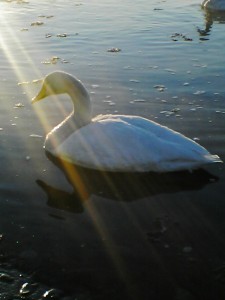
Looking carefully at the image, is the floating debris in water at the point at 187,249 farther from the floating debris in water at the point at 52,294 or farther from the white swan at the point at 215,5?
the white swan at the point at 215,5

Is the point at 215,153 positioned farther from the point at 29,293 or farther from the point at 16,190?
the point at 29,293

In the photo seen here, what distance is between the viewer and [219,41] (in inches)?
713

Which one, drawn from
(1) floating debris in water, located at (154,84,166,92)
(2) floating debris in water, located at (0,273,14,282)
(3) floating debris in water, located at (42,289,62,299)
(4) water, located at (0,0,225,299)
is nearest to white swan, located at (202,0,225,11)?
(4) water, located at (0,0,225,299)

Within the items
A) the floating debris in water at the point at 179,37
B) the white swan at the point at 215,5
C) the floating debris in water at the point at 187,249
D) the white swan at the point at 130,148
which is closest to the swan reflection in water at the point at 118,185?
the white swan at the point at 130,148

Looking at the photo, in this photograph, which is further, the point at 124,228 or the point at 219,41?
the point at 219,41

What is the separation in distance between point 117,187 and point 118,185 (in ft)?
0.17

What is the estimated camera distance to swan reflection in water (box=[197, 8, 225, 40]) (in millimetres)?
18897

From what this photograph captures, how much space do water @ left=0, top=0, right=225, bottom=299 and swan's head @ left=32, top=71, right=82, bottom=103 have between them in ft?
2.48

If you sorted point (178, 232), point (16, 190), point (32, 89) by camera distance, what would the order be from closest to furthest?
point (178, 232), point (16, 190), point (32, 89)

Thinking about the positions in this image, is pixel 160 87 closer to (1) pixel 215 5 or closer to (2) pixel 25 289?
(2) pixel 25 289

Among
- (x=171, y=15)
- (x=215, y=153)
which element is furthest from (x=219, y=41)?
(x=215, y=153)

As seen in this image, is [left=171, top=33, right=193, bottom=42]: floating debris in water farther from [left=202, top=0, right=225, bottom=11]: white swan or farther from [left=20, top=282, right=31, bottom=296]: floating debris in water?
[left=20, top=282, right=31, bottom=296]: floating debris in water

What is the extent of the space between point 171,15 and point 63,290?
59.8 ft

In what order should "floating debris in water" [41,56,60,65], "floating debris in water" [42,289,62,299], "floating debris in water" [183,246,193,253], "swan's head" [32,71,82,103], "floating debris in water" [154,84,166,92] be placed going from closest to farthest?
"floating debris in water" [42,289,62,299], "floating debris in water" [183,246,193,253], "swan's head" [32,71,82,103], "floating debris in water" [154,84,166,92], "floating debris in water" [41,56,60,65]
